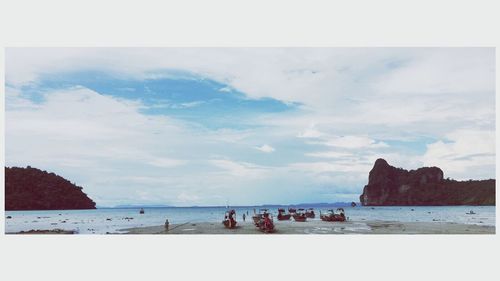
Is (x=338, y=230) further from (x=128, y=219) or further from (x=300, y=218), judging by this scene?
(x=128, y=219)

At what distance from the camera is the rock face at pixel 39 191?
272 feet

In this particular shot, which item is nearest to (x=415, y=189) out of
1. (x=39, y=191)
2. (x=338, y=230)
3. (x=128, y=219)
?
(x=128, y=219)

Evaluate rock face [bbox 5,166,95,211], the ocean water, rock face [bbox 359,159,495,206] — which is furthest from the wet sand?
rock face [bbox 359,159,495,206]

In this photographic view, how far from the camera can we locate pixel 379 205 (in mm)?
148375

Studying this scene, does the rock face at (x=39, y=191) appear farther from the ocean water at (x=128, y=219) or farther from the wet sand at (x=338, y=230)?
the wet sand at (x=338, y=230)

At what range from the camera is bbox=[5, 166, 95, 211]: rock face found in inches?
3260

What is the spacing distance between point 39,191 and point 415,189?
96185mm

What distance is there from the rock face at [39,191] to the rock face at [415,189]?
82396 millimetres

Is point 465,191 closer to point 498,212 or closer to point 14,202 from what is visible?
point 498,212

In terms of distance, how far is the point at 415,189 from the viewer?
136375 mm

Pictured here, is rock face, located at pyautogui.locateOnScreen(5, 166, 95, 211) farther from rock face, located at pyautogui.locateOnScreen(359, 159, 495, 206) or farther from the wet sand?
rock face, located at pyautogui.locateOnScreen(359, 159, 495, 206)

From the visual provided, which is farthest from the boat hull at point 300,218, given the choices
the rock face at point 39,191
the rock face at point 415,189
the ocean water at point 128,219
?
the rock face at point 415,189

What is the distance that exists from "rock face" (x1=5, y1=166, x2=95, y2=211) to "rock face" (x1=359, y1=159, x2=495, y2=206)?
82396 millimetres

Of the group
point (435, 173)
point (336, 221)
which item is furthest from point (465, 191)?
point (336, 221)
